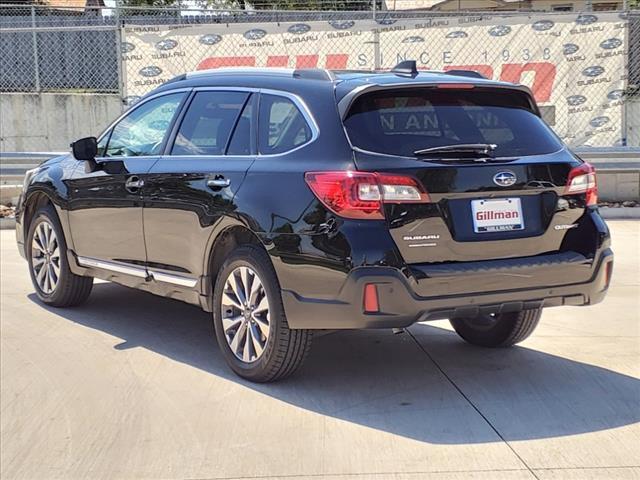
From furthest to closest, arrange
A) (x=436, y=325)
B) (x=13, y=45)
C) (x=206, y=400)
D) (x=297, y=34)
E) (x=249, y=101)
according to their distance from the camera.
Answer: (x=13, y=45) < (x=297, y=34) < (x=436, y=325) < (x=249, y=101) < (x=206, y=400)

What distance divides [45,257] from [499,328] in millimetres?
3647

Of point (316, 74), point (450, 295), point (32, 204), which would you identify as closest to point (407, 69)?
point (316, 74)

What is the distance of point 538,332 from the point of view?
235 inches

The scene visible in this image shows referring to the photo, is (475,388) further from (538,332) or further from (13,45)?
(13,45)

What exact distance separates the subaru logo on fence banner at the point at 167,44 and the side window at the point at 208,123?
24.7 ft

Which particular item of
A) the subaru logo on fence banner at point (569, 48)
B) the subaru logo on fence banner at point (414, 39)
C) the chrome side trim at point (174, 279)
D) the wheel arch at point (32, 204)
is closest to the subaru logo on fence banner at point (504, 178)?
the chrome side trim at point (174, 279)

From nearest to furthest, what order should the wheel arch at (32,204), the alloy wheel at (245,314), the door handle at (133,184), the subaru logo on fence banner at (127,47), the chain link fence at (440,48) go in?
1. the alloy wheel at (245,314)
2. the door handle at (133,184)
3. the wheel arch at (32,204)
4. the chain link fence at (440,48)
5. the subaru logo on fence banner at (127,47)

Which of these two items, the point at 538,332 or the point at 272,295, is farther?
the point at 538,332

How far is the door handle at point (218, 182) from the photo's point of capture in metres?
4.86

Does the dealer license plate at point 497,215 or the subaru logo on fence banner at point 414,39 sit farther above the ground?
the subaru logo on fence banner at point 414,39

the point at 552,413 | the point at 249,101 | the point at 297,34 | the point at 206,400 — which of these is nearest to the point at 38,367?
the point at 206,400

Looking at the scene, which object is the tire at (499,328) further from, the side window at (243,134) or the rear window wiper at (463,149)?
the side window at (243,134)

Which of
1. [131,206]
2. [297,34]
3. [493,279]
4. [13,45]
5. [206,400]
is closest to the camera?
[493,279]

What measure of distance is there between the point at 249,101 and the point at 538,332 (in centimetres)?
263
